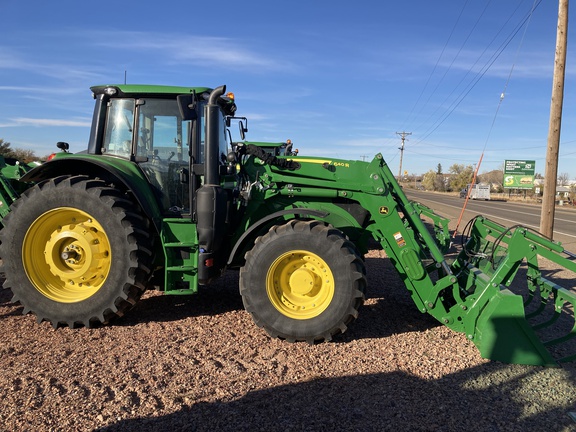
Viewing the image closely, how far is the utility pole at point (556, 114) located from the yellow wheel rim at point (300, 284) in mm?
7914

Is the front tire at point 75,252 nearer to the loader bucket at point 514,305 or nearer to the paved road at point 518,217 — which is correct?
the loader bucket at point 514,305

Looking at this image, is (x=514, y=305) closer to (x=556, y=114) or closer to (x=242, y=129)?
(x=242, y=129)

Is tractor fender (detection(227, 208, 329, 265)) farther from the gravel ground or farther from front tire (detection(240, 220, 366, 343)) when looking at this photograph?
the gravel ground

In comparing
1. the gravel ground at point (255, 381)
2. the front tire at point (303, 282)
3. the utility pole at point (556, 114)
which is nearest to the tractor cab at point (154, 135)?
the front tire at point (303, 282)

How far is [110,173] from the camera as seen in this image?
4.68m

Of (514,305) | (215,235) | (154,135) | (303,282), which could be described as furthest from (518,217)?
(154,135)

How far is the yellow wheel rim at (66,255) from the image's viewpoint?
14.6 ft

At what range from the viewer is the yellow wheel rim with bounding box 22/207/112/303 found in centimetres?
445

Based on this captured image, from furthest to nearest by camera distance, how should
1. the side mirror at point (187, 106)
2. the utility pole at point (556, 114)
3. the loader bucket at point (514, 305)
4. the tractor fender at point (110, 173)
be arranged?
the utility pole at point (556, 114) → the tractor fender at point (110, 173) → the side mirror at point (187, 106) → the loader bucket at point (514, 305)

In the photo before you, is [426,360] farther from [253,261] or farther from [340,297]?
[253,261]

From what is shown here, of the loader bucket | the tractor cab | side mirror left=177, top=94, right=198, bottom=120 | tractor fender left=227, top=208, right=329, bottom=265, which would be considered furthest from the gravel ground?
side mirror left=177, top=94, right=198, bottom=120

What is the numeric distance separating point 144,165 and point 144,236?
2.70ft

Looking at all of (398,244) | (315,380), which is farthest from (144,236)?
(398,244)

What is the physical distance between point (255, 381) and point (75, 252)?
2.40 m
